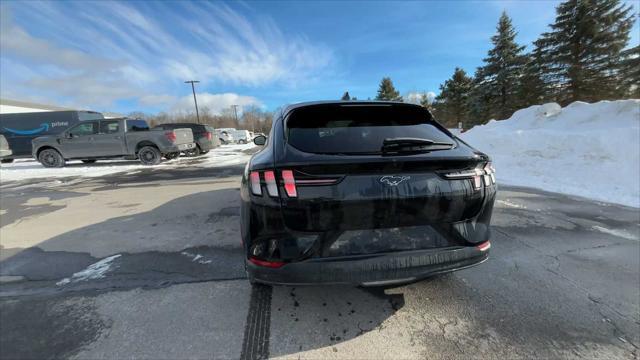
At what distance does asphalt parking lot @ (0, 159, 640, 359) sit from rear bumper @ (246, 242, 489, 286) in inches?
19.7

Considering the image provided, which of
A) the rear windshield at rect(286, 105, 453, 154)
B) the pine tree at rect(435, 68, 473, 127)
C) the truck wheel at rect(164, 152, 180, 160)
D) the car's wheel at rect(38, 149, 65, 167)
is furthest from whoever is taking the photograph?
the pine tree at rect(435, 68, 473, 127)

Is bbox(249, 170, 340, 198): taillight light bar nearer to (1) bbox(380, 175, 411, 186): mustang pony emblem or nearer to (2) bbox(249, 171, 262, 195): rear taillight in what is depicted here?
(2) bbox(249, 171, 262, 195): rear taillight

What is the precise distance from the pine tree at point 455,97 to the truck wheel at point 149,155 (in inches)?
1561

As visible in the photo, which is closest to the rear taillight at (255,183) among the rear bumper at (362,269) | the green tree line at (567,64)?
the rear bumper at (362,269)

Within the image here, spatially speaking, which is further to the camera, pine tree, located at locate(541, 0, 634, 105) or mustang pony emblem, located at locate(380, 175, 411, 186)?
pine tree, located at locate(541, 0, 634, 105)

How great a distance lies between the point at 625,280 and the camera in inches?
106

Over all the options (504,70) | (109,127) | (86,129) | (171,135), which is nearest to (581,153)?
(171,135)

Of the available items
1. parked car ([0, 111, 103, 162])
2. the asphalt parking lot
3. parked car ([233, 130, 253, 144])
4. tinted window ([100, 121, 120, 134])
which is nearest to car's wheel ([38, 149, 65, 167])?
tinted window ([100, 121, 120, 134])

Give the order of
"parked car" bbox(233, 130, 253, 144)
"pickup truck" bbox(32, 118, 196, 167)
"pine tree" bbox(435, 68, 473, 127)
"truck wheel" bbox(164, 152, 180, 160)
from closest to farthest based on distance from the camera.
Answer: "pickup truck" bbox(32, 118, 196, 167), "truck wheel" bbox(164, 152, 180, 160), "parked car" bbox(233, 130, 253, 144), "pine tree" bbox(435, 68, 473, 127)

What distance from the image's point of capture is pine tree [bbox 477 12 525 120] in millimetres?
30625

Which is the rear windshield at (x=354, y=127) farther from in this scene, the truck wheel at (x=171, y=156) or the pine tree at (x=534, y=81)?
the pine tree at (x=534, y=81)

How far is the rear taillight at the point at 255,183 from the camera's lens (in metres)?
1.84

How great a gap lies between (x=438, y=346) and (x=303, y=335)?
0.95 m

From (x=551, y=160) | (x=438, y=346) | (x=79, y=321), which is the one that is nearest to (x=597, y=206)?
(x=551, y=160)
